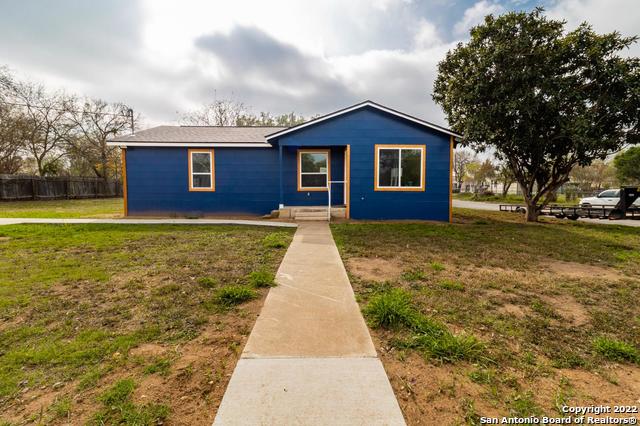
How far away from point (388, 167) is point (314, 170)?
2.99m

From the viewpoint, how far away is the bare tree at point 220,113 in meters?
33.2

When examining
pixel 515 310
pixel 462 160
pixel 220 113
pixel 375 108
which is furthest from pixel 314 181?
pixel 462 160

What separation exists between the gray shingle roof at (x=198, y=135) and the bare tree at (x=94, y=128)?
1846 cm

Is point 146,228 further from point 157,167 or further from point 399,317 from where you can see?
point 399,317

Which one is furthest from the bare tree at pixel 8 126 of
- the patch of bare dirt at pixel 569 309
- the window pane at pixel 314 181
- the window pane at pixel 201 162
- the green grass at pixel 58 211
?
the patch of bare dirt at pixel 569 309

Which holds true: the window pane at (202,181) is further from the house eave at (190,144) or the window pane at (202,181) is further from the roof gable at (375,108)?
the roof gable at (375,108)

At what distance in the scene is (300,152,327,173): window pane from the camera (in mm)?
12047

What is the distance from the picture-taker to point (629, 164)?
27.2 metres

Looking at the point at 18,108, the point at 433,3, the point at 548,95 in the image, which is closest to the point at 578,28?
the point at 548,95

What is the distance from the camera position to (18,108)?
22.6 metres

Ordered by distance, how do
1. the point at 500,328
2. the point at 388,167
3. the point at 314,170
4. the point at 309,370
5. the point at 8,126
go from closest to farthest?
the point at 309,370
the point at 500,328
the point at 388,167
the point at 314,170
the point at 8,126

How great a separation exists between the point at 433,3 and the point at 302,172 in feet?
25.3

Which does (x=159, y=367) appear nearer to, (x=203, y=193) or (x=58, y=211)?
(x=203, y=193)

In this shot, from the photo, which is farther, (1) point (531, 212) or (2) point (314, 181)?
(1) point (531, 212)
